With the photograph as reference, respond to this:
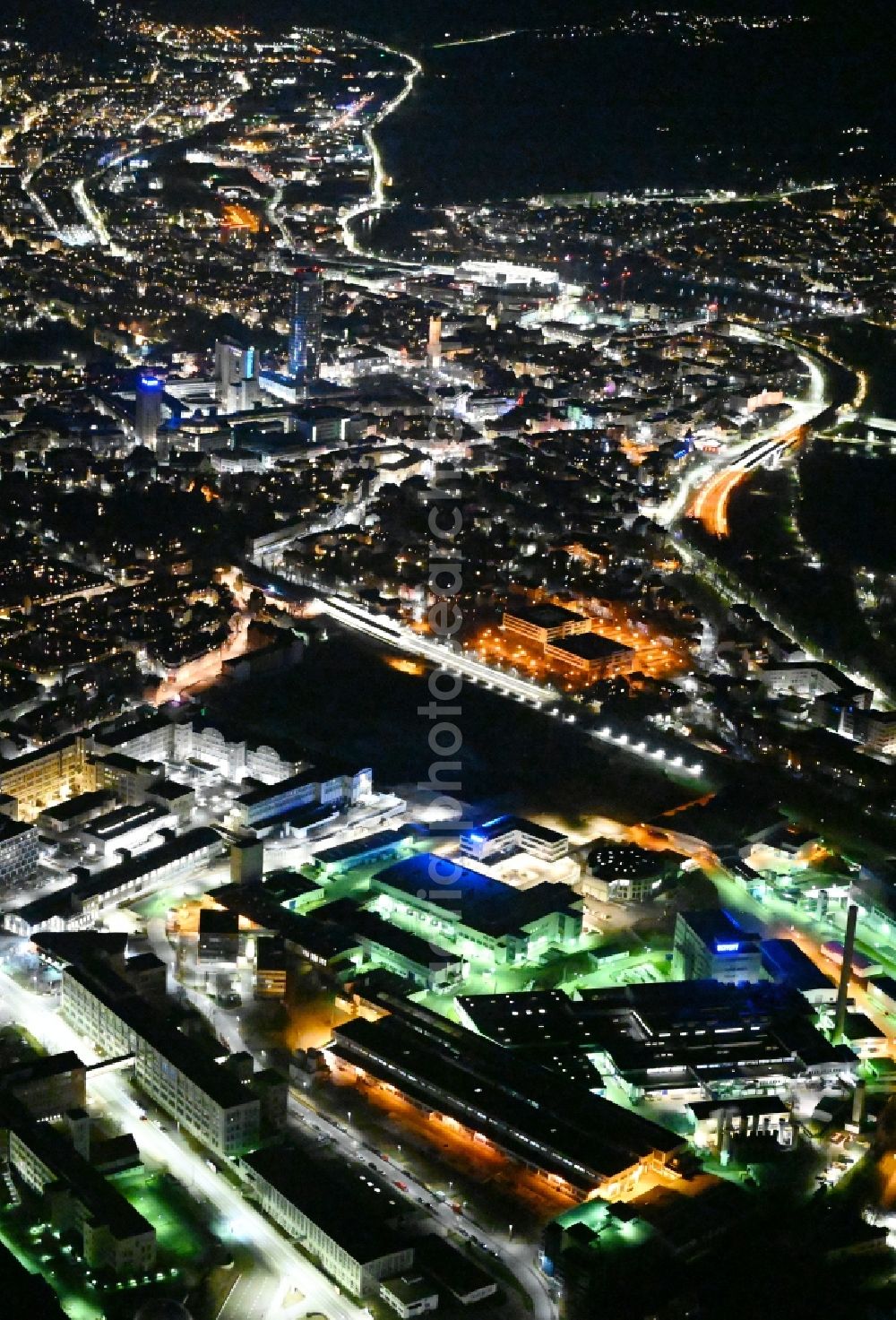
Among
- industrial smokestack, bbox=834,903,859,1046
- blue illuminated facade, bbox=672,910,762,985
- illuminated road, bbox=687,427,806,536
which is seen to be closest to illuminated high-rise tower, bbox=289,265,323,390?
illuminated road, bbox=687,427,806,536

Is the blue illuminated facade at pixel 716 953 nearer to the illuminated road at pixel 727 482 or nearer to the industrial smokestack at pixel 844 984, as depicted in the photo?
the industrial smokestack at pixel 844 984

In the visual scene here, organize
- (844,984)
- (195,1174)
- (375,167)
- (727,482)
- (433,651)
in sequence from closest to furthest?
(195,1174) → (844,984) → (433,651) → (727,482) → (375,167)

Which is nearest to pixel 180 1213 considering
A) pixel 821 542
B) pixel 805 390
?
pixel 821 542

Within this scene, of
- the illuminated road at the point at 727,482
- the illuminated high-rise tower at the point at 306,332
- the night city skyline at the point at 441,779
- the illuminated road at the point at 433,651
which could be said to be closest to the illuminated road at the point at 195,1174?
the night city skyline at the point at 441,779

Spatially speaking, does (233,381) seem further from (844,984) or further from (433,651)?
(844,984)

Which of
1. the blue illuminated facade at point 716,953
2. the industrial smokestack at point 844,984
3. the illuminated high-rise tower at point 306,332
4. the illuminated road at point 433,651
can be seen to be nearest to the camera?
the industrial smokestack at point 844,984

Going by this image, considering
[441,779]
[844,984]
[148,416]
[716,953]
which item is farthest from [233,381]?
[844,984]

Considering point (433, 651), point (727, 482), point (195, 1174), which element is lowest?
point (727, 482)
